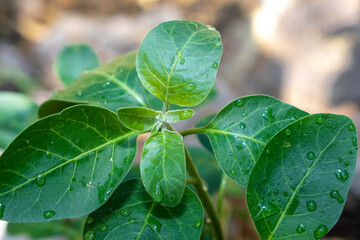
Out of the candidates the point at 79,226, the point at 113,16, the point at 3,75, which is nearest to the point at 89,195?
the point at 79,226

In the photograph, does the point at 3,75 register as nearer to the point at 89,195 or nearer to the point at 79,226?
the point at 79,226

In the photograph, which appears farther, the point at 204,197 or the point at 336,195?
the point at 204,197

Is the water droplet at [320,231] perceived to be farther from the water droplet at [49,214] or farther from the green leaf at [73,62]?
the green leaf at [73,62]

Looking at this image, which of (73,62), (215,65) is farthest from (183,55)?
(73,62)

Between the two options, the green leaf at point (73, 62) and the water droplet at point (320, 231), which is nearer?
the water droplet at point (320, 231)

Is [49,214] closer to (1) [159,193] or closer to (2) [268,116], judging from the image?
(1) [159,193]

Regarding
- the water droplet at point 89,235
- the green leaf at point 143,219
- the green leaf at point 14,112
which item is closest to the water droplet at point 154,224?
the green leaf at point 143,219

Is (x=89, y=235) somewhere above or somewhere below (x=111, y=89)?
below
